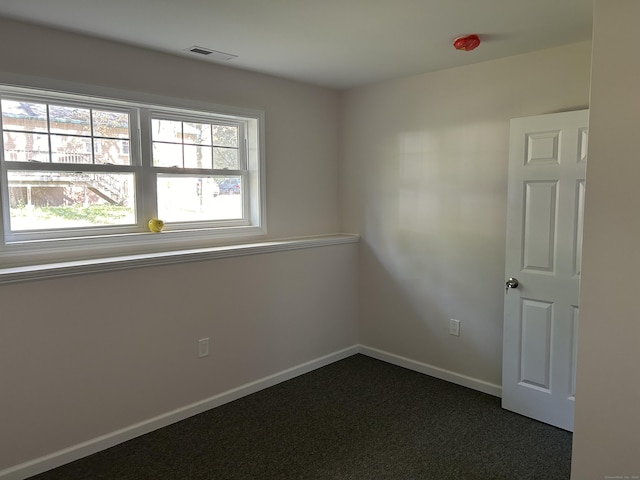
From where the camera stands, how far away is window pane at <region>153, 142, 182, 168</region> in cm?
310

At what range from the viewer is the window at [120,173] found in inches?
101

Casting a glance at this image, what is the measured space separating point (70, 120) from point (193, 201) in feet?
3.13

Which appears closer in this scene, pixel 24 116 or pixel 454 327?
pixel 24 116

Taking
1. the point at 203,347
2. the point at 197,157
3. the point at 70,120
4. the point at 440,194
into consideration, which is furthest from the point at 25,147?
the point at 440,194

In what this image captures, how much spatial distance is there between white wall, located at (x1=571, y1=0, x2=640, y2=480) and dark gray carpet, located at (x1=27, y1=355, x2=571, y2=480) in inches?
28.0

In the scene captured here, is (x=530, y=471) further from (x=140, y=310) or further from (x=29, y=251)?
(x=29, y=251)

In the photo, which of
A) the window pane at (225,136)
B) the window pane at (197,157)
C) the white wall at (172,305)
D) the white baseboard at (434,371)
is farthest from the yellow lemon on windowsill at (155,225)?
the white baseboard at (434,371)

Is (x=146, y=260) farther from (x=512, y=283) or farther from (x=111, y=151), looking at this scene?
(x=512, y=283)

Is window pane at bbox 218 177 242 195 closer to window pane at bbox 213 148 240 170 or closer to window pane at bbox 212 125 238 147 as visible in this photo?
window pane at bbox 213 148 240 170

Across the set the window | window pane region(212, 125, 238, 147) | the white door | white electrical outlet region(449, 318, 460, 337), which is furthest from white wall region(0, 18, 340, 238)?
the white door

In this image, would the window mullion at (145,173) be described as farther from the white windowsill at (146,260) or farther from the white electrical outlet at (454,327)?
the white electrical outlet at (454,327)

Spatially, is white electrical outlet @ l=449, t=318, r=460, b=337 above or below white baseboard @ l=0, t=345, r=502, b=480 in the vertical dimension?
above

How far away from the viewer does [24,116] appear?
2.57 metres

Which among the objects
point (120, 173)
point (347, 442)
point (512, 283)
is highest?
point (120, 173)
